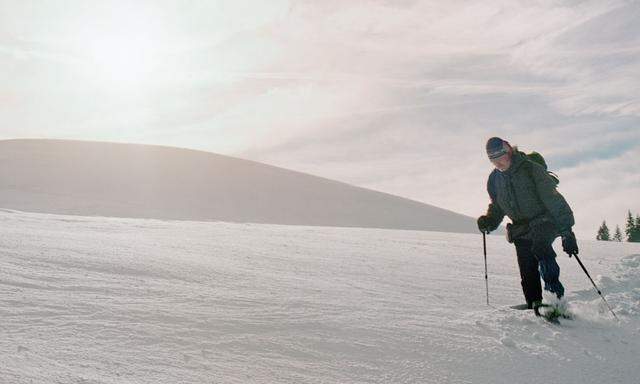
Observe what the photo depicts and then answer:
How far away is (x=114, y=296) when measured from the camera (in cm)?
380

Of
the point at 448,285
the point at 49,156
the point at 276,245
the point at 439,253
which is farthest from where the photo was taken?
the point at 49,156

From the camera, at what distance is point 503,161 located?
492 centimetres

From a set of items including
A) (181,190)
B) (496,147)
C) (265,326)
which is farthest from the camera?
(181,190)

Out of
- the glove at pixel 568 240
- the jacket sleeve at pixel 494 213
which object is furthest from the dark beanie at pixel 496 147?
the glove at pixel 568 240

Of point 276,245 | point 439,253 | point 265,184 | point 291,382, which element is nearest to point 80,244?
point 276,245

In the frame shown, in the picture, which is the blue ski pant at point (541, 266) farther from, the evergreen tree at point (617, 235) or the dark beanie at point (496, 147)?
the evergreen tree at point (617, 235)

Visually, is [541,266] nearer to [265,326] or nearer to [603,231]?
[265,326]

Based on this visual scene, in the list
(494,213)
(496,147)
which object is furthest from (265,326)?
(494,213)

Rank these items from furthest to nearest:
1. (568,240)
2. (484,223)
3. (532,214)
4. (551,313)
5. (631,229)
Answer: (631,229) < (484,223) < (532,214) < (568,240) < (551,313)

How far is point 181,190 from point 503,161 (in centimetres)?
2536

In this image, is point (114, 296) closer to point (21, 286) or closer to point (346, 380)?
point (21, 286)

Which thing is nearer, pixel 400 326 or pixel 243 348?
pixel 243 348

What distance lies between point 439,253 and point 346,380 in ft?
23.1

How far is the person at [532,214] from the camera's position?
15.6ft
